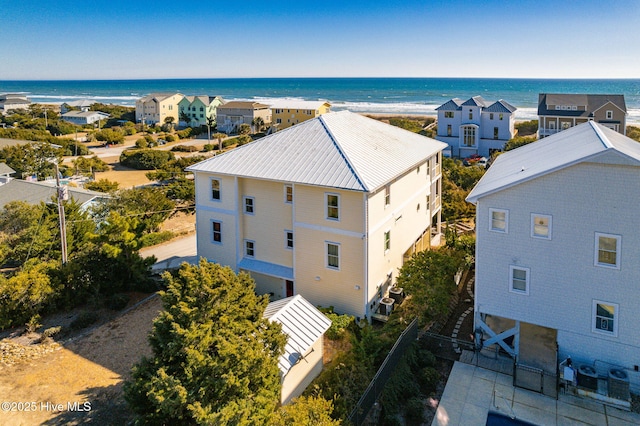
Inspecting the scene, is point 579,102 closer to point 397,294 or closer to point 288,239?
point 397,294

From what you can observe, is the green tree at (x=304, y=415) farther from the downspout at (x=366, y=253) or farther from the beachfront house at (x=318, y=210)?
the beachfront house at (x=318, y=210)

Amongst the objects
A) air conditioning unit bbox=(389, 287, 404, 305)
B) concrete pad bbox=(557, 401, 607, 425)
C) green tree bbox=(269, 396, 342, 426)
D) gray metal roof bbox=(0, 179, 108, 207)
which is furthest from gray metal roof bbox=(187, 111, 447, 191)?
gray metal roof bbox=(0, 179, 108, 207)

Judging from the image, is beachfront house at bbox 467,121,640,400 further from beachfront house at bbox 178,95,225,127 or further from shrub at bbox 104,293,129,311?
beachfront house at bbox 178,95,225,127

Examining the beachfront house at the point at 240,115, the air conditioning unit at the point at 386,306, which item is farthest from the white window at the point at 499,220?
the beachfront house at the point at 240,115

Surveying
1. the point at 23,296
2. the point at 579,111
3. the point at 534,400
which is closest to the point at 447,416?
the point at 534,400

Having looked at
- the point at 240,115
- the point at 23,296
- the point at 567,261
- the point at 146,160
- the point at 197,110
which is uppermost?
the point at 197,110
